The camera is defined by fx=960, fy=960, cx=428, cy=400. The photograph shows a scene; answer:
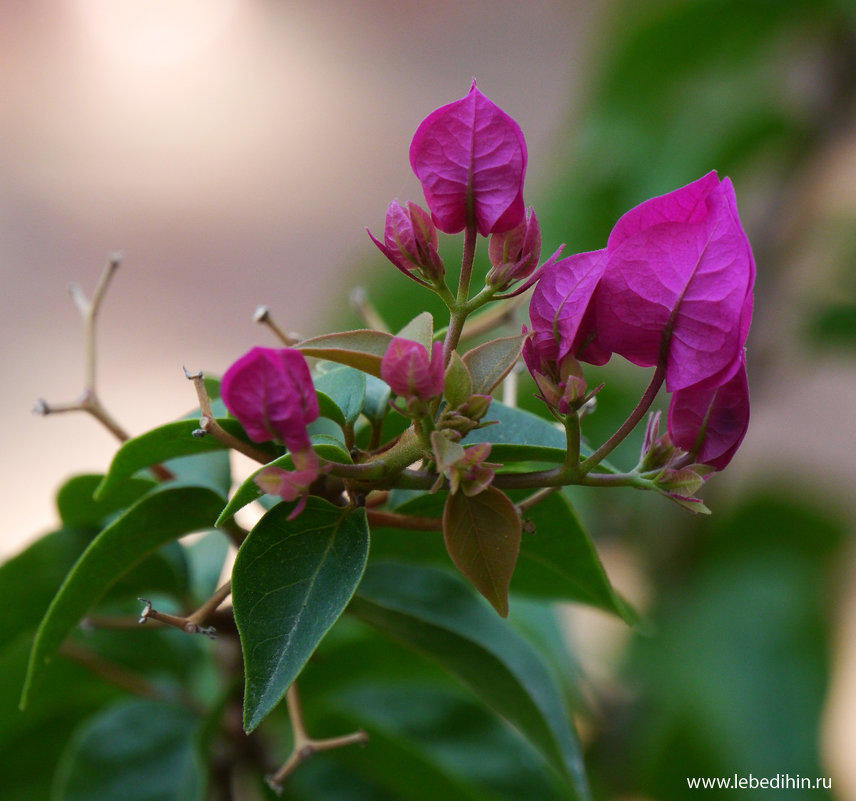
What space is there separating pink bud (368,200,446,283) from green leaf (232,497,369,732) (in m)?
0.06

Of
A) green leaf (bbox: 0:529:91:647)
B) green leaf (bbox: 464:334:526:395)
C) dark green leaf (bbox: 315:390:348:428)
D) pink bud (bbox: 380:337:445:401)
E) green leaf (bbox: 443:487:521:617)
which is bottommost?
green leaf (bbox: 0:529:91:647)

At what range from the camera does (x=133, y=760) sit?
0.36 metres

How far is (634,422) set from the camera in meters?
0.22

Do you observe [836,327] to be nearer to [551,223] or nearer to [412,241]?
[551,223]

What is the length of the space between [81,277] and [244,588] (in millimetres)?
1699

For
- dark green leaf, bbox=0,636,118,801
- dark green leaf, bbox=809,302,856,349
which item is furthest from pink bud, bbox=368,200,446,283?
dark green leaf, bbox=809,302,856,349

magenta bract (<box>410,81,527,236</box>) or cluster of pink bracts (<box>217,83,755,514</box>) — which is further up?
magenta bract (<box>410,81,527,236</box>)

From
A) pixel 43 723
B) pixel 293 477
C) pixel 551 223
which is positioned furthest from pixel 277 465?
pixel 551 223

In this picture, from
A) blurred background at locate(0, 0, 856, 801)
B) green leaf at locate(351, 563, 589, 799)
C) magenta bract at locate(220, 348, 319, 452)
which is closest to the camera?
magenta bract at locate(220, 348, 319, 452)

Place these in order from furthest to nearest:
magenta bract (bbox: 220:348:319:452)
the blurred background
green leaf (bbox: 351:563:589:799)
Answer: the blurred background
green leaf (bbox: 351:563:589:799)
magenta bract (bbox: 220:348:319:452)

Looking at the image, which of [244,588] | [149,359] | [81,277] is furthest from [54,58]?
[244,588]

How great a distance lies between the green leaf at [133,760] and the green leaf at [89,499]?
0.09 meters

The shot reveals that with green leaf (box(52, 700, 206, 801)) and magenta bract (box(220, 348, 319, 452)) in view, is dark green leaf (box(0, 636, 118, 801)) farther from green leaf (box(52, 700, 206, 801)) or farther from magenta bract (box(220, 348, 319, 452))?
magenta bract (box(220, 348, 319, 452))

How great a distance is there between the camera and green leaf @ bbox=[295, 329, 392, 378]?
0.71ft
